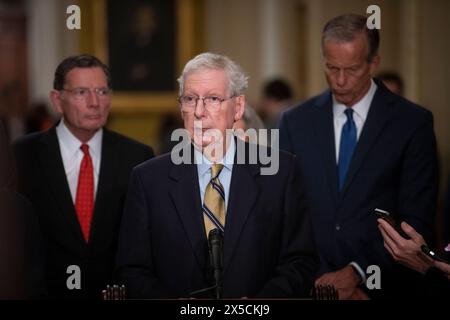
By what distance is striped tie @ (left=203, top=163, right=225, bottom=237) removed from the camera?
2641 mm

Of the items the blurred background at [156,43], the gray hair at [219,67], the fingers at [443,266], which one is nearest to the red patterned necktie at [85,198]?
the gray hair at [219,67]

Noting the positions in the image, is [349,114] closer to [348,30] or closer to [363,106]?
[363,106]

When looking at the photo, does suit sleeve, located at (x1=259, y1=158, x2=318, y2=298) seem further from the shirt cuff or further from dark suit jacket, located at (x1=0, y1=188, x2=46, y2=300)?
dark suit jacket, located at (x1=0, y1=188, x2=46, y2=300)

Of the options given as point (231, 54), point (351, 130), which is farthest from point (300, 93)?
point (351, 130)

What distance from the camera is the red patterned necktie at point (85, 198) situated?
9.70ft

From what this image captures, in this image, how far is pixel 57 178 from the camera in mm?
2977

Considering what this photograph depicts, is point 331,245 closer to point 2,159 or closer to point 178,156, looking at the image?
point 178,156

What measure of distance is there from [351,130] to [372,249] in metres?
0.45

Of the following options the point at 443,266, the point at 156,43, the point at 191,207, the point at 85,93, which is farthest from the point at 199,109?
the point at 156,43

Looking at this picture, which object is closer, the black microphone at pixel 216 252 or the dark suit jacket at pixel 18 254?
the black microphone at pixel 216 252

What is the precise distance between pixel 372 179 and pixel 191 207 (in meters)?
0.77

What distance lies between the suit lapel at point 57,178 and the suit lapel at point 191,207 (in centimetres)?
48

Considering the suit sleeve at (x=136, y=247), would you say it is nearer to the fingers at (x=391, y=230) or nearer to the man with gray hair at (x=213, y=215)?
the man with gray hair at (x=213, y=215)

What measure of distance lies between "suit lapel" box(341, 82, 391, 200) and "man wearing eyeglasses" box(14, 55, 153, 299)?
770mm
